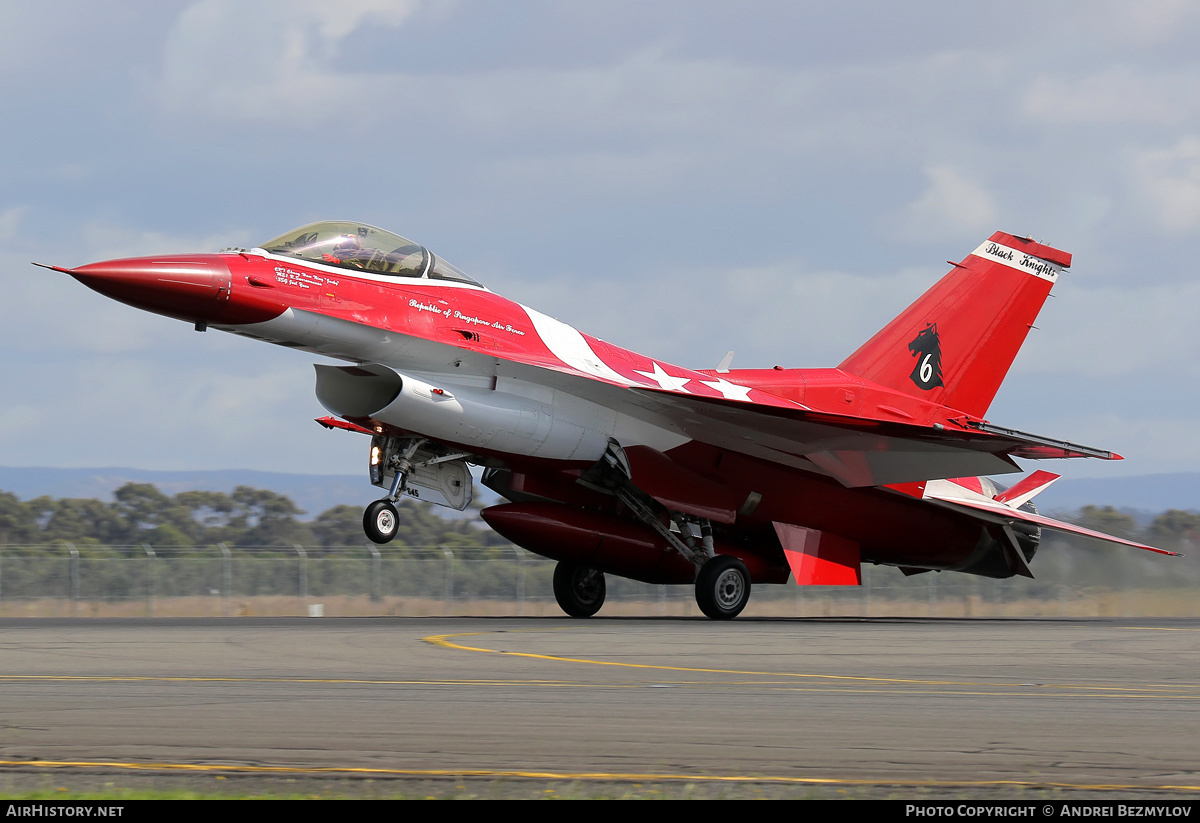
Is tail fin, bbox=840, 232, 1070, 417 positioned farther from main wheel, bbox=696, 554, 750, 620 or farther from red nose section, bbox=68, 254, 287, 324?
red nose section, bbox=68, 254, 287, 324

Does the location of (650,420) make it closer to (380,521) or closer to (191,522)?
(380,521)

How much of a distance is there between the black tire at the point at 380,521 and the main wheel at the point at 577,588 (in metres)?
4.29

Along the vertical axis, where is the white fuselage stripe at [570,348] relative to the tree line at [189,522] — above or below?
above

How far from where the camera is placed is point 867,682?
9.58 m

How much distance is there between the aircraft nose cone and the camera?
1457 cm

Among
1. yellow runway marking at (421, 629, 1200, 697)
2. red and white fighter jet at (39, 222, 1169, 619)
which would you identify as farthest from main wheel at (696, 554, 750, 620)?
yellow runway marking at (421, 629, 1200, 697)

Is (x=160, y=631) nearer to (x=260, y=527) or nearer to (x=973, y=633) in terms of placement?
(x=973, y=633)

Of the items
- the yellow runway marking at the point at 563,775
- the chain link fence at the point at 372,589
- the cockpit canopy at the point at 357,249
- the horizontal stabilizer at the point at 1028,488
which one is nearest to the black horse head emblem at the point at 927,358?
the horizontal stabilizer at the point at 1028,488

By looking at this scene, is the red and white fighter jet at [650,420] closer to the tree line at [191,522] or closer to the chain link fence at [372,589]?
the chain link fence at [372,589]

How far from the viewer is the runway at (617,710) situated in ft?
18.8

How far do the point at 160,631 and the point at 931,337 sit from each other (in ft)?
42.7

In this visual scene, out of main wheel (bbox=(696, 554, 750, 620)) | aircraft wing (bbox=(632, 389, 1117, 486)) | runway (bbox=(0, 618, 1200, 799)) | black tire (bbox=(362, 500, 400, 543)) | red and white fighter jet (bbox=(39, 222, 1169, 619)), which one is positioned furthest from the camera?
main wheel (bbox=(696, 554, 750, 620))

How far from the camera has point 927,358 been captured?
21656 mm

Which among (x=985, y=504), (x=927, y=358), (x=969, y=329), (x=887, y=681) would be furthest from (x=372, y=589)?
(x=887, y=681)
